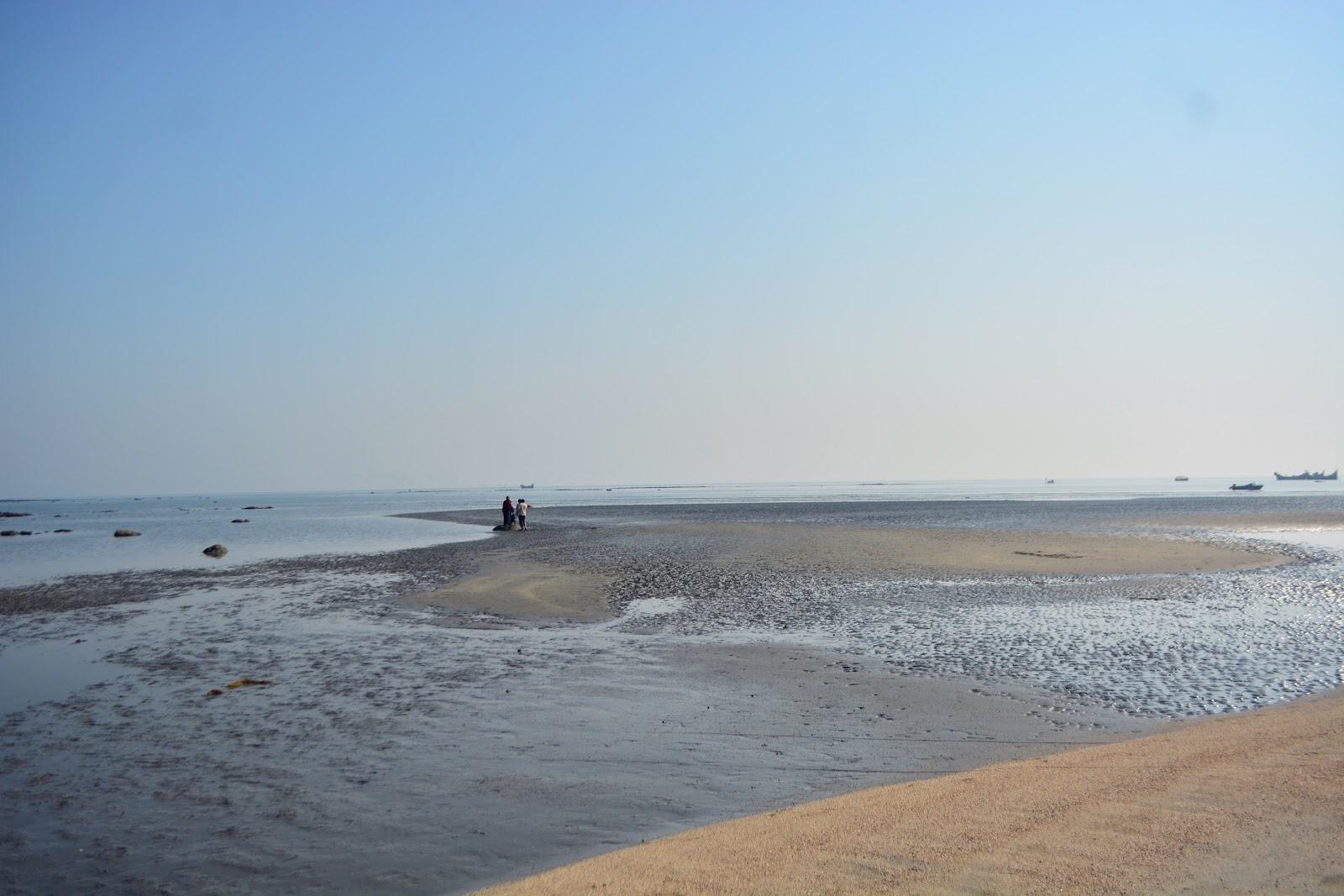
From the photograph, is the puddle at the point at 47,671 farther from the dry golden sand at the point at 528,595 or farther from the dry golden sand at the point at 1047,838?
the dry golden sand at the point at 1047,838

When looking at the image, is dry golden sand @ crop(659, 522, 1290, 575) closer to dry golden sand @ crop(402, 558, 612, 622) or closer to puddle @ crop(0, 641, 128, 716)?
dry golden sand @ crop(402, 558, 612, 622)

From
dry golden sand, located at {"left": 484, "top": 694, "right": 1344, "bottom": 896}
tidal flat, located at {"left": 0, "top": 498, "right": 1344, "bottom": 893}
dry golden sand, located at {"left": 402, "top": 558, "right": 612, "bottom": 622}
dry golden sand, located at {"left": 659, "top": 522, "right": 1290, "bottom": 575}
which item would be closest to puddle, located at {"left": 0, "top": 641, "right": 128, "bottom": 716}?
tidal flat, located at {"left": 0, "top": 498, "right": 1344, "bottom": 893}

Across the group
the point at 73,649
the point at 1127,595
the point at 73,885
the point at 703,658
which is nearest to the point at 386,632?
the point at 73,649

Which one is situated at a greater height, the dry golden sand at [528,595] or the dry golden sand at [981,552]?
the dry golden sand at [981,552]

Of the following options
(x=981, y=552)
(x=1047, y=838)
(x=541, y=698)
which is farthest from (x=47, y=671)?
(x=981, y=552)

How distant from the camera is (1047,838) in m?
6.50

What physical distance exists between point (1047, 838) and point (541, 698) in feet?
26.3

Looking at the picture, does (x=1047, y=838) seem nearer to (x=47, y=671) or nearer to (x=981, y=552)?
(x=47, y=671)

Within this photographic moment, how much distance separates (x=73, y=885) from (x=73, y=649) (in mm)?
13300

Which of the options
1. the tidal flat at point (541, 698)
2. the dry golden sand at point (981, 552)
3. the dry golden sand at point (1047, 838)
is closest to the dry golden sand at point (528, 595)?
the tidal flat at point (541, 698)

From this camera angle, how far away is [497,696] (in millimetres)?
13117

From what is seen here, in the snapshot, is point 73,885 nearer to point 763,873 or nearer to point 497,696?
point 763,873

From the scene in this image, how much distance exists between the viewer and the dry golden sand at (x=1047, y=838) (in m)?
5.82

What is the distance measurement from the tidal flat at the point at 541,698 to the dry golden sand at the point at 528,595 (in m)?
0.19
